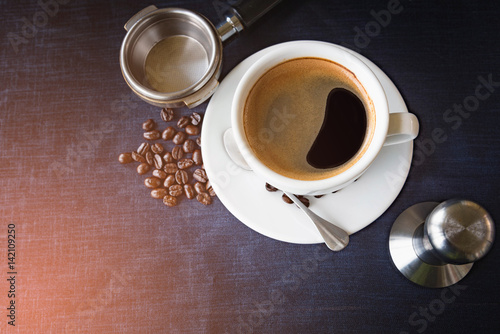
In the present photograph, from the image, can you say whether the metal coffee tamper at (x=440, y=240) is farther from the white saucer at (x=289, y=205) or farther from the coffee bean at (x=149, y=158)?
the coffee bean at (x=149, y=158)

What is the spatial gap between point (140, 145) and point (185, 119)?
4.3 inches

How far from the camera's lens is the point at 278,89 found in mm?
721

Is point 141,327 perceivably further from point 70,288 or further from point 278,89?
point 278,89

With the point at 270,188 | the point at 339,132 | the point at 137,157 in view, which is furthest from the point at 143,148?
the point at 339,132

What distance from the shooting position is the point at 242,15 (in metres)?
0.82

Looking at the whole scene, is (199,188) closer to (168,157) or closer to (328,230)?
(168,157)

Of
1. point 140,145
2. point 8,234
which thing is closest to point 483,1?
point 140,145

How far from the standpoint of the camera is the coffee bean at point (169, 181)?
0.85 m

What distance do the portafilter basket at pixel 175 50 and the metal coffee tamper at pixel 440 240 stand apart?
1.49 ft

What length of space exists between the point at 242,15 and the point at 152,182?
37 centimetres

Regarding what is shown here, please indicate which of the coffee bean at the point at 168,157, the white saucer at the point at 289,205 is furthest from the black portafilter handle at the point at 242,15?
the coffee bean at the point at 168,157

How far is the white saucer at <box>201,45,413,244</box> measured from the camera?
0.74 meters

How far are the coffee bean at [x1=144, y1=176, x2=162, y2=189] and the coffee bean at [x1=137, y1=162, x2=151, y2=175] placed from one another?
0.02 metres

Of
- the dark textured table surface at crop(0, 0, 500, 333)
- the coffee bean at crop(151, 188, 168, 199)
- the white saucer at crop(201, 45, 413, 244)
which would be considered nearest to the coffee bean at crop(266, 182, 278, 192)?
the white saucer at crop(201, 45, 413, 244)
